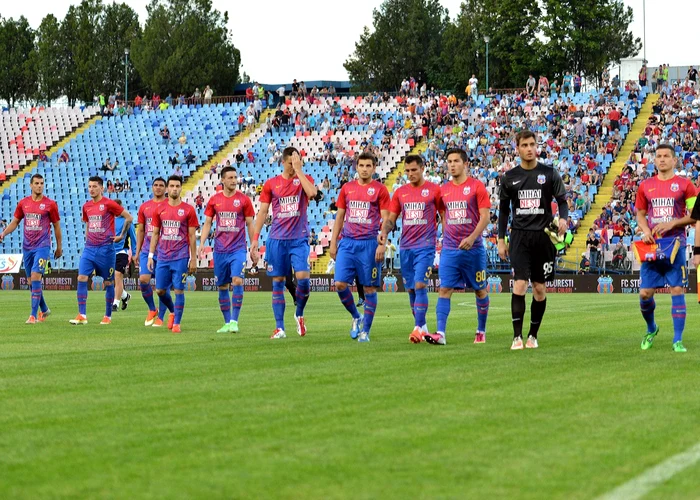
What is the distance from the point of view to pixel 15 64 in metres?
104

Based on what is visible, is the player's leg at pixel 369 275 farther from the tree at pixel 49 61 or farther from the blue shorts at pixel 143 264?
the tree at pixel 49 61

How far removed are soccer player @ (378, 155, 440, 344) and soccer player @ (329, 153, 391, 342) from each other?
0.71 ft

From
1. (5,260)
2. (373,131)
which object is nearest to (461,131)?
(373,131)

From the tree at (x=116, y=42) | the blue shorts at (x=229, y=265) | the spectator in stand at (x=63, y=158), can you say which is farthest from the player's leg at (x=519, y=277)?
the tree at (x=116, y=42)

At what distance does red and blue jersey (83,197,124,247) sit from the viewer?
1906 cm

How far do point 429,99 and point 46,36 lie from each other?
2184 inches

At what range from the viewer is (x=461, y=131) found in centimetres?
5203

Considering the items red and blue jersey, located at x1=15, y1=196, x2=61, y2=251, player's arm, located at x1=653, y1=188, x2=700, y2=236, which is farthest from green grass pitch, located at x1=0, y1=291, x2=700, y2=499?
red and blue jersey, located at x1=15, y1=196, x2=61, y2=251

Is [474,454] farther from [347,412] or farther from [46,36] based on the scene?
[46,36]

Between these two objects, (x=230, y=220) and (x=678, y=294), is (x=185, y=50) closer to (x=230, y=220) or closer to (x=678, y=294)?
(x=230, y=220)

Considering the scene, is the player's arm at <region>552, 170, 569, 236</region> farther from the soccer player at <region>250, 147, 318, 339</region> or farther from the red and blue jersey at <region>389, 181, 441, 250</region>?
the soccer player at <region>250, 147, 318, 339</region>

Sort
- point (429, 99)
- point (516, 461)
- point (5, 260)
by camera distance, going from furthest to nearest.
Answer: point (429, 99) → point (5, 260) → point (516, 461)

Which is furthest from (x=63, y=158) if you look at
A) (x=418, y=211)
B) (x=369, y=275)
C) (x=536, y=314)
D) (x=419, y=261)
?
(x=536, y=314)

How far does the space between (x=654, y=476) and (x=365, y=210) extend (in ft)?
29.9
